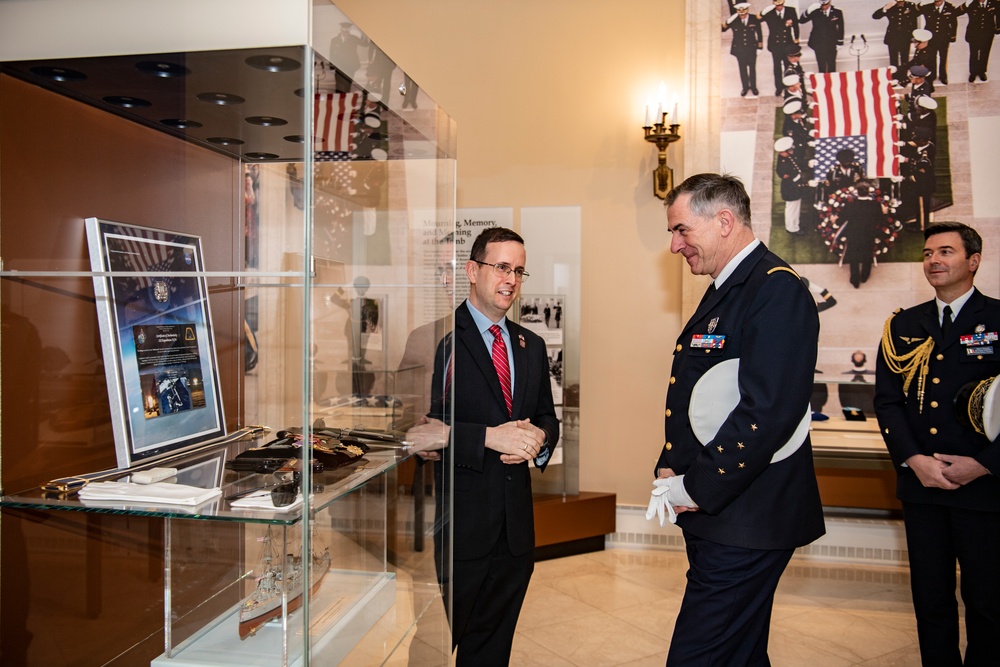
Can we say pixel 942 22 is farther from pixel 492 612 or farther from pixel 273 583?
pixel 273 583

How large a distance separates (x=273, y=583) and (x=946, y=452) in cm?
282

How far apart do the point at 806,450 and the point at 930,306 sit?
1578mm

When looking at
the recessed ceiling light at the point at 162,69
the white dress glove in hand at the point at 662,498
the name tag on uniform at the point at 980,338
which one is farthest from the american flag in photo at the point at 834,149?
the recessed ceiling light at the point at 162,69

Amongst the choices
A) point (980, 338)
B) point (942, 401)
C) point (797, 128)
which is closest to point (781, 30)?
point (797, 128)

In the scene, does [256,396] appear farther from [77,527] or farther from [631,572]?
[631,572]

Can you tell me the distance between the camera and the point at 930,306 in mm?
3482

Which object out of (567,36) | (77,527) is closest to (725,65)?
(567,36)

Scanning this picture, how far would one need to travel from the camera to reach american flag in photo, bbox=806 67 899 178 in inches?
202

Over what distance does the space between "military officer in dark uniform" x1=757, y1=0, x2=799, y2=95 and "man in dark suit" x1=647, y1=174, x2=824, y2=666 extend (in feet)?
10.9

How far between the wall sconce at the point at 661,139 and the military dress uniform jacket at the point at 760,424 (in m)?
3.04

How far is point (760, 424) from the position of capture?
216 centimetres

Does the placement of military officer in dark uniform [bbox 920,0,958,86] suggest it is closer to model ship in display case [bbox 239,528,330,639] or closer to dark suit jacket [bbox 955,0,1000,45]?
dark suit jacket [bbox 955,0,1000,45]

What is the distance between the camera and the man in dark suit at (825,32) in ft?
A: 17.0

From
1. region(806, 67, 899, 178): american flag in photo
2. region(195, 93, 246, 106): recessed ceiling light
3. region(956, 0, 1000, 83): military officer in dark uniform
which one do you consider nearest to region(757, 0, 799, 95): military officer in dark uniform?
region(806, 67, 899, 178): american flag in photo
